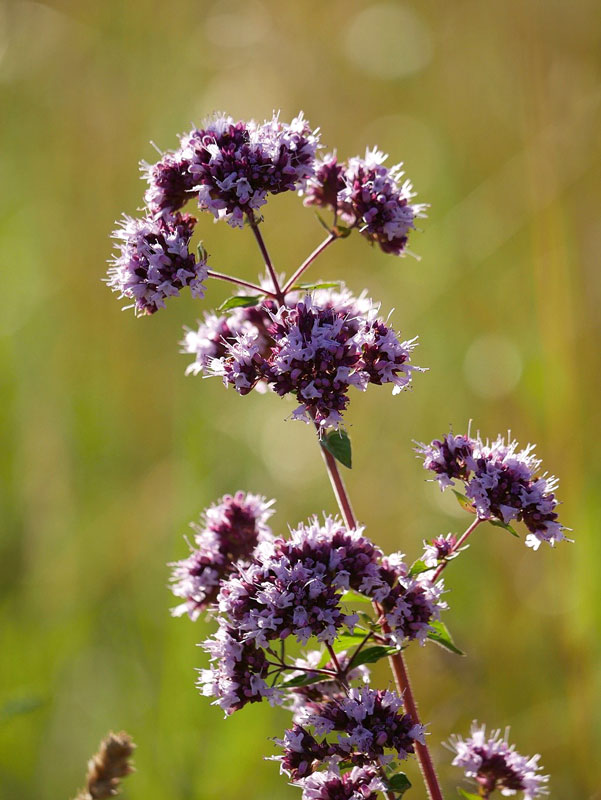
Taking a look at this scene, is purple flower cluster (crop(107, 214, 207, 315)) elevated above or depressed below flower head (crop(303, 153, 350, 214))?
below

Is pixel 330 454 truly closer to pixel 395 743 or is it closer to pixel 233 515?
pixel 233 515

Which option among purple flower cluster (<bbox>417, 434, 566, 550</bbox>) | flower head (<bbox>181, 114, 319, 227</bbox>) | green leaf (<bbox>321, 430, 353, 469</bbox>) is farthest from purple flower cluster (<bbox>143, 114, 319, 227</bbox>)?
purple flower cluster (<bbox>417, 434, 566, 550</bbox>)

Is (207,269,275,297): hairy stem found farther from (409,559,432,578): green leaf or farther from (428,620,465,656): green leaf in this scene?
(428,620,465,656): green leaf

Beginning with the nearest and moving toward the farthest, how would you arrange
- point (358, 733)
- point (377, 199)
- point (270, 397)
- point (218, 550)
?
point (358, 733) < point (377, 199) < point (218, 550) < point (270, 397)

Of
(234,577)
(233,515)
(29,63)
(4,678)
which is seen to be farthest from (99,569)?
(29,63)

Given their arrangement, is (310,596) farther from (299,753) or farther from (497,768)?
(497,768)

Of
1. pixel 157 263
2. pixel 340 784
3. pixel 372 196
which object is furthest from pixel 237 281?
pixel 340 784
